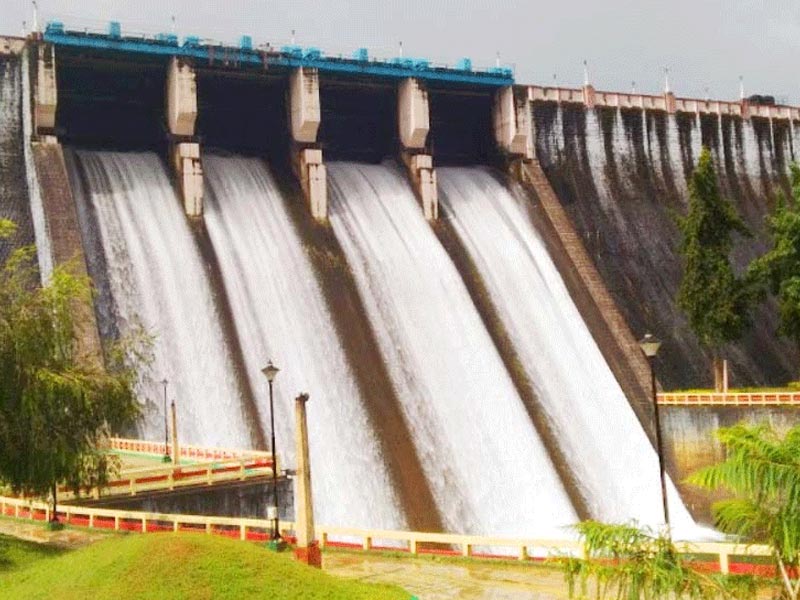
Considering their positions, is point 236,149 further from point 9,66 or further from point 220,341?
point 220,341

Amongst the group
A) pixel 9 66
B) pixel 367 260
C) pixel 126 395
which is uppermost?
pixel 9 66

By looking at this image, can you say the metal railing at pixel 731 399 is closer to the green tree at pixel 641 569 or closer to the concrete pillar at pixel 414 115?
the concrete pillar at pixel 414 115

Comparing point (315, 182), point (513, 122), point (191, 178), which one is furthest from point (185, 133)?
point (513, 122)

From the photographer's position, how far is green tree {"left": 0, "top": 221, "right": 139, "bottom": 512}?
2038cm

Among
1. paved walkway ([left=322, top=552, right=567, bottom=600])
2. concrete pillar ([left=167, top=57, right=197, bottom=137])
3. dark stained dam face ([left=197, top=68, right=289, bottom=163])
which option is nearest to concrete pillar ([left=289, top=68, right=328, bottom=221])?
dark stained dam face ([left=197, top=68, right=289, bottom=163])

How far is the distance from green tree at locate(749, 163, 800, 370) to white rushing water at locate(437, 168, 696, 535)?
770 cm

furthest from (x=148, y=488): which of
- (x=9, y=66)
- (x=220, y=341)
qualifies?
(x=9, y=66)

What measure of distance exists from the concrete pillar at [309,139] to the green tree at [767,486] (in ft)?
114

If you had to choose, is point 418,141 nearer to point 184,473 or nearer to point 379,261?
point 379,261

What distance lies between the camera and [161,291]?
37.9 meters

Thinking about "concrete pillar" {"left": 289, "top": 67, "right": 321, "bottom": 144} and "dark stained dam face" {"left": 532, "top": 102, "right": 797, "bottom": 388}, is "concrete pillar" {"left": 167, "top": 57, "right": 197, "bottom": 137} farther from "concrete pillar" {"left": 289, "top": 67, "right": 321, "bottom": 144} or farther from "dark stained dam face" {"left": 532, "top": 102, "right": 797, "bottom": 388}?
"dark stained dam face" {"left": 532, "top": 102, "right": 797, "bottom": 388}

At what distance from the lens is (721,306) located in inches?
1697

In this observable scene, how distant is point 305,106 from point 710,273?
1935 cm

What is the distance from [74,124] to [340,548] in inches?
1150
